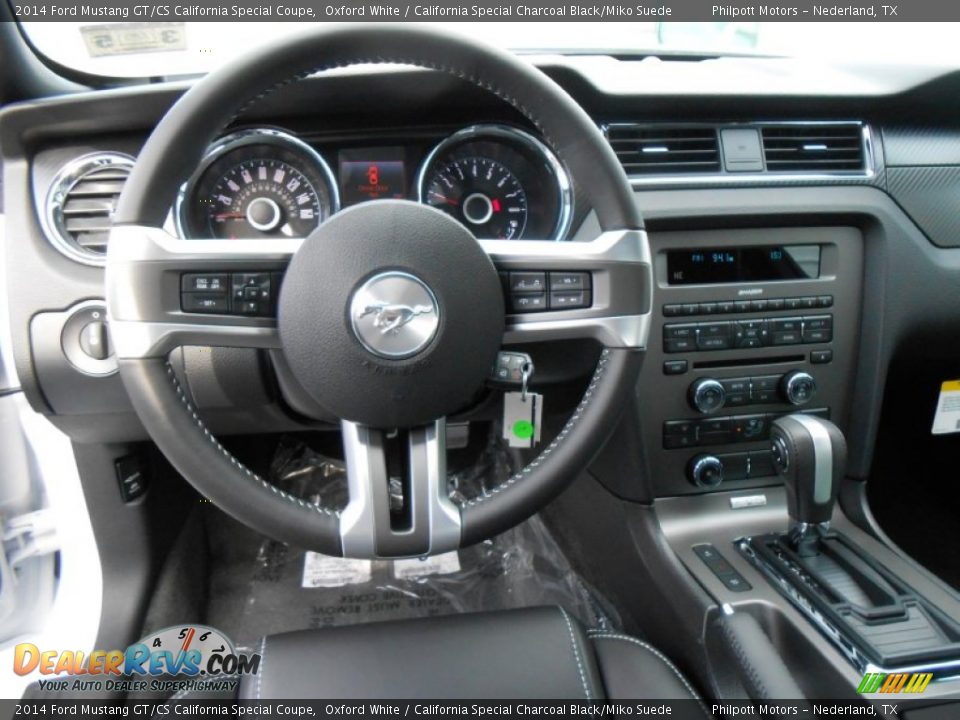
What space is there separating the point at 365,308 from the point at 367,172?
1.50 feet

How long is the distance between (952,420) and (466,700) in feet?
4.28

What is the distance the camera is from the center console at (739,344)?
130 centimetres

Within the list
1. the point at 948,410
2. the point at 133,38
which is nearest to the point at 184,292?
the point at 133,38

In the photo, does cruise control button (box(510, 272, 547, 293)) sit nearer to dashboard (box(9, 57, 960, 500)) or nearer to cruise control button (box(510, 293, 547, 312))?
cruise control button (box(510, 293, 547, 312))

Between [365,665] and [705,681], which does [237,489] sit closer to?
[365,665]

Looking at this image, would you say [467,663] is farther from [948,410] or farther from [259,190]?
[948,410]

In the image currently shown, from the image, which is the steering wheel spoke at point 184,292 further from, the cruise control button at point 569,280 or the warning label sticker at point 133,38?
the warning label sticker at point 133,38

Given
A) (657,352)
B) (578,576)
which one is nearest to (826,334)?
(657,352)

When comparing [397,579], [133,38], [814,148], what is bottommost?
[397,579]

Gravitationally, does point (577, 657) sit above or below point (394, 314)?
below

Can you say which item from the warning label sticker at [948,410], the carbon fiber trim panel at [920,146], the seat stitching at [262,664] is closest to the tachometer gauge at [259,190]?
the seat stitching at [262,664]

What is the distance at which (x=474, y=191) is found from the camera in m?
1.18

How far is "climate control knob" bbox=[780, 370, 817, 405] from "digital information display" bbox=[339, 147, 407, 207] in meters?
0.84

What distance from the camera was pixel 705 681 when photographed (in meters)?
1.22
